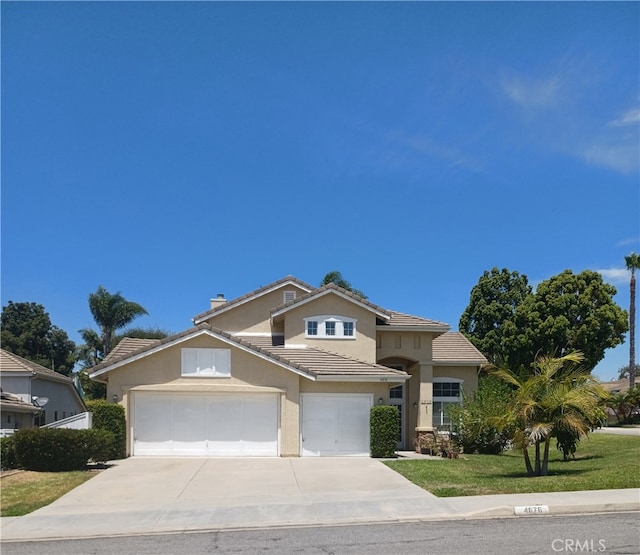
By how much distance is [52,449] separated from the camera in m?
15.8

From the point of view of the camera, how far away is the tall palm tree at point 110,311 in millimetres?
55281

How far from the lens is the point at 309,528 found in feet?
31.6

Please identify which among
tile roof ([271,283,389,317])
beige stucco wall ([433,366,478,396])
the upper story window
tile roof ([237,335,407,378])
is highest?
tile roof ([271,283,389,317])

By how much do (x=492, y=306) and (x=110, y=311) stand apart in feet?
114

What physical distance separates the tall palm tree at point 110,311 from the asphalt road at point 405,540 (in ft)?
160

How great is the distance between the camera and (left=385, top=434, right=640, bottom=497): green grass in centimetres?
1242

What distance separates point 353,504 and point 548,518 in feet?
11.7

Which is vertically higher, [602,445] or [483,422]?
[483,422]

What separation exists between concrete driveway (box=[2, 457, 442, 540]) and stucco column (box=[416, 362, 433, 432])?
7152mm

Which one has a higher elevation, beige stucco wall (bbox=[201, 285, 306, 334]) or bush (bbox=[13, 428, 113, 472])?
beige stucco wall (bbox=[201, 285, 306, 334])

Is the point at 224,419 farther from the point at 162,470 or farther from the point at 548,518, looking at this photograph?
the point at 548,518

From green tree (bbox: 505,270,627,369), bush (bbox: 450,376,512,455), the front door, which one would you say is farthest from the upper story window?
green tree (bbox: 505,270,627,369)

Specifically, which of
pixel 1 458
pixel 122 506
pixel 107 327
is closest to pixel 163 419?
pixel 1 458

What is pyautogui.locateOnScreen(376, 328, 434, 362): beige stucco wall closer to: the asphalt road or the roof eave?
the roof eave
